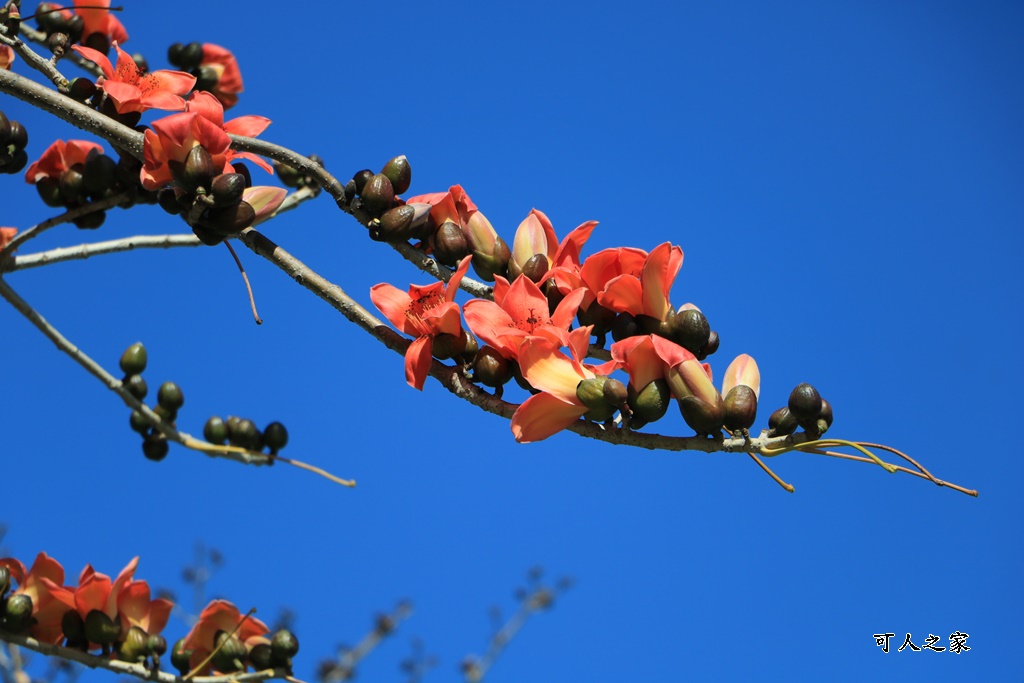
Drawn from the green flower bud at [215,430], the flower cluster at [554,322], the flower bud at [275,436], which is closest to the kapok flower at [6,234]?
Result: the green flower bud at [215,430]

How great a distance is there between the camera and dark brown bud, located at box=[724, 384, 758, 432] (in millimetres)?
1008

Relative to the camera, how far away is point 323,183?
1328mm

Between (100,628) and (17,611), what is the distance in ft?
0.44

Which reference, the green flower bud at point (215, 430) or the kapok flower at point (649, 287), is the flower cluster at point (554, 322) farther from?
the green flower bud at point (215, 430)

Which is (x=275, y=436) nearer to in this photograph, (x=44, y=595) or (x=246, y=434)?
(x=246, y=434)

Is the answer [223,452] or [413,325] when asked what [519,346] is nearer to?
[413,325]

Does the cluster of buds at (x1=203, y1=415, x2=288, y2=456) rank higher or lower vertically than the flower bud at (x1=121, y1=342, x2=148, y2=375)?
lower

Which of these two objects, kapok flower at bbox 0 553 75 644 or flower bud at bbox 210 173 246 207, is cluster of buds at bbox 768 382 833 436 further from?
kapok flower at bbox 0 553 75 644

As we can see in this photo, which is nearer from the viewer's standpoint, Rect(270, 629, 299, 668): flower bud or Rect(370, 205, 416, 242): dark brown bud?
Rect(370, 205, 416, 242): dark brown bud

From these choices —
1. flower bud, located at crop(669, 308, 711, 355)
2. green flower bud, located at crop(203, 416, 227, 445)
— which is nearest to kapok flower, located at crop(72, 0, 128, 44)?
green flower bud, located at crop(203, 416, 227, 445)

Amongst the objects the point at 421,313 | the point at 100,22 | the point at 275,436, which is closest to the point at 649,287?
the point at 421,313

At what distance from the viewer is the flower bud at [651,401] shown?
1022 mm

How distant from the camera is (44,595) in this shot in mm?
1561

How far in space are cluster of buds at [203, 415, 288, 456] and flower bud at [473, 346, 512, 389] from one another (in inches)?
35.8
